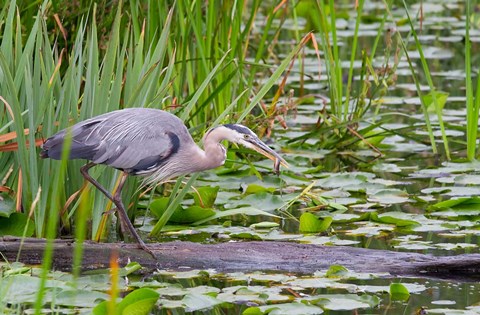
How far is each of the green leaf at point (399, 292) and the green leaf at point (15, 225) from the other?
5.54 ft

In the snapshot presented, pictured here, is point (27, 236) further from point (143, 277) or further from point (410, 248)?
point (410, 248)

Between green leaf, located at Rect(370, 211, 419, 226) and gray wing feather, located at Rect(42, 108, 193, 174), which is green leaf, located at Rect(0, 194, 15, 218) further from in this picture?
green leaf, located at Rect(370, 211, 419, 226)

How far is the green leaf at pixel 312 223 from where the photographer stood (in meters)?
5.20

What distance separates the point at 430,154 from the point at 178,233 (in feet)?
7.81

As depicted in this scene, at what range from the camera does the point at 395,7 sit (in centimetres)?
1421

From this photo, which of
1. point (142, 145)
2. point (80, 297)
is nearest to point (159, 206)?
point (142, 145)

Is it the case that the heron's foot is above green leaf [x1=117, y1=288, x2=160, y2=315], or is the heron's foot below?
below

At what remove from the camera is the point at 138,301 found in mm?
3674

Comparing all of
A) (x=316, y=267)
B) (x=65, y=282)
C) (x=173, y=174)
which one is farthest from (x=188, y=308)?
(x=173, y=174)

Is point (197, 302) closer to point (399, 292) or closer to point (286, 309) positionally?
point (286, 309)

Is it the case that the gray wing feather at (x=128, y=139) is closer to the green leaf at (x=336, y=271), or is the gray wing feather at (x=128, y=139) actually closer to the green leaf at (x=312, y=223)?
the green leaf at (x=312, y=223)

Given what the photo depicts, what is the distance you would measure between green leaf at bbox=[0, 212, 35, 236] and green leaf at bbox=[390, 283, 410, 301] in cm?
169

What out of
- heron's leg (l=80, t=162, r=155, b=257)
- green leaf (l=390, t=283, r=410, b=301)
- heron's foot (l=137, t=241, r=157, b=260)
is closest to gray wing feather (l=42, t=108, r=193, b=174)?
heron's leg (l=80, t=162, r=155, b=257)

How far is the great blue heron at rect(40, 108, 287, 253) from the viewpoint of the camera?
15.2ft
